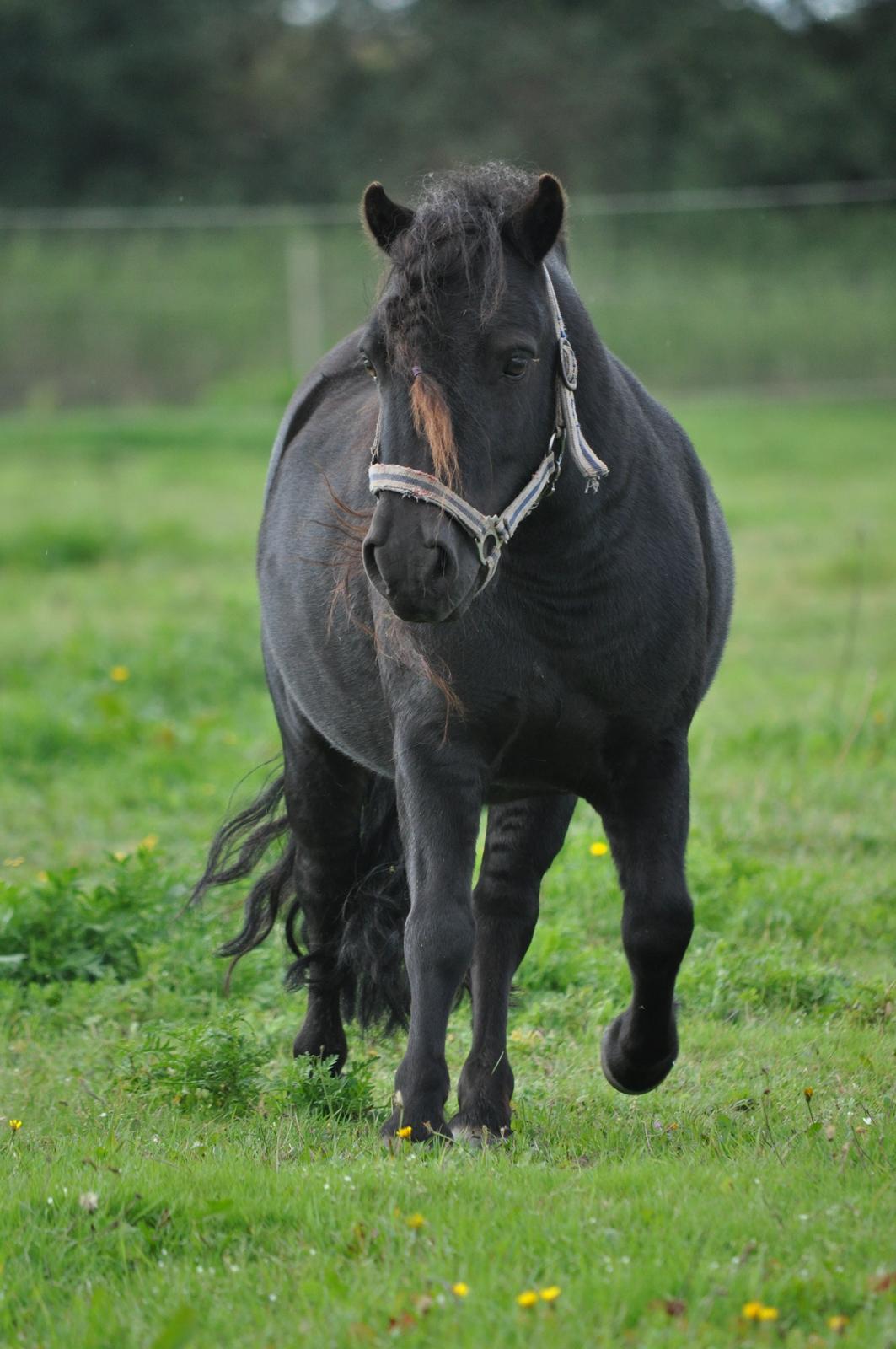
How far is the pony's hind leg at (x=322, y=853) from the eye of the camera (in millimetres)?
4867

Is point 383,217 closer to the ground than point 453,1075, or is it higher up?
higher up

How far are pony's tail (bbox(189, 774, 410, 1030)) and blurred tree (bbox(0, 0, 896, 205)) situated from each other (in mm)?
23212

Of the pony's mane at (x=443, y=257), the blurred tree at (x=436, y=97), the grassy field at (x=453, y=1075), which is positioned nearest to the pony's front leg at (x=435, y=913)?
the grassy field at (x=453, y=1075)

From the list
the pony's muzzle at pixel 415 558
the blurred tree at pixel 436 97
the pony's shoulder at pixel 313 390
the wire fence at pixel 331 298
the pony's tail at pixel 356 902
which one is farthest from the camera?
the blurred tree at pixel 436 97

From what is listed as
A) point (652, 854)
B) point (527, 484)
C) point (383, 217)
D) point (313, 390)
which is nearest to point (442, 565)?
point (527, 484)

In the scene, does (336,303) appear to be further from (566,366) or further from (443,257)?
(443,257)

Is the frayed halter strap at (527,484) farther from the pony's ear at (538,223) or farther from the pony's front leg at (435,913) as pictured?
the pony's front leg at (435,913)

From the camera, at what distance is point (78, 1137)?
12.6 ft

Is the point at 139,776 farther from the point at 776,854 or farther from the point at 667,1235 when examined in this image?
the point at 667,1235

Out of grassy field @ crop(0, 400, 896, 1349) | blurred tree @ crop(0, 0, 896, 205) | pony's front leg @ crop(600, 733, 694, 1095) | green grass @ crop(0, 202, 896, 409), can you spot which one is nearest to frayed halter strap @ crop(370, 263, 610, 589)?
pony's front leg @ crop(600, 733, 694, 1095)

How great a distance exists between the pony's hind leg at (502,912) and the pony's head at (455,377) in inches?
49.2

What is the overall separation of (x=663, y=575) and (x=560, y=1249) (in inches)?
62.5

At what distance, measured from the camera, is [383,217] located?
3.56 meters

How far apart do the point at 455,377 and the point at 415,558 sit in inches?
16.1
